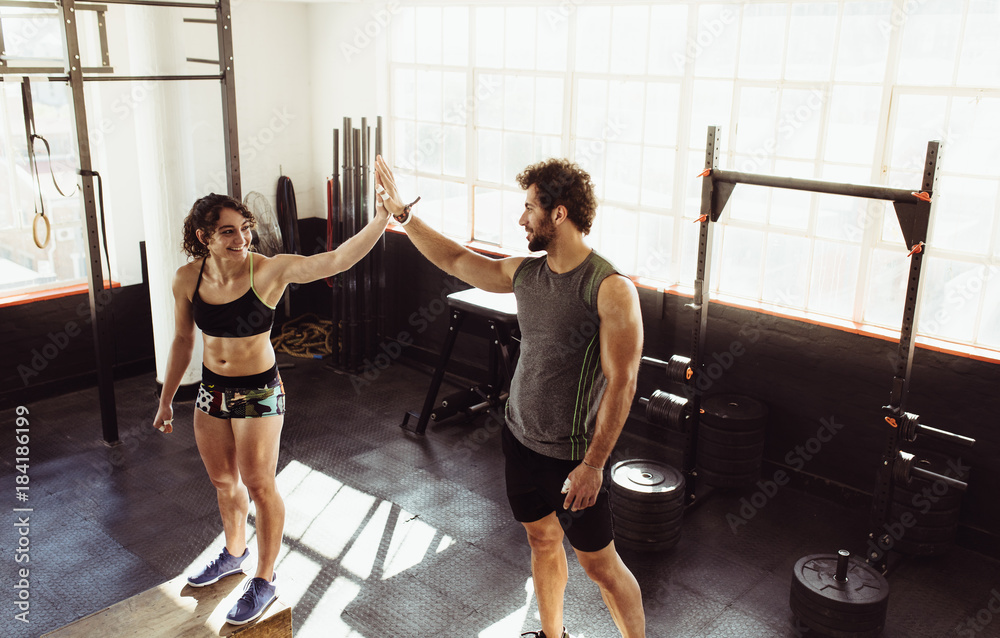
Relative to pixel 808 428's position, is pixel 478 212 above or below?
above

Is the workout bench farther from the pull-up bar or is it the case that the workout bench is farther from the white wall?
the white wall

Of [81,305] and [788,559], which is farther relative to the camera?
[81,305]

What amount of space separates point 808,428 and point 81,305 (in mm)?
4751

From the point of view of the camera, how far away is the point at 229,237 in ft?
9.46

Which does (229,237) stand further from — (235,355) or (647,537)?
(647,537)

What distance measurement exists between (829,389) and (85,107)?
441 centimetres

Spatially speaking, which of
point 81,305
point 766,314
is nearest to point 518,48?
point 766,314

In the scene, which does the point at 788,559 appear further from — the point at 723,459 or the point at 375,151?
the point at 375,151

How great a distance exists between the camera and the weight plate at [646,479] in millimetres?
3945

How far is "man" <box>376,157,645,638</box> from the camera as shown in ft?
8.36

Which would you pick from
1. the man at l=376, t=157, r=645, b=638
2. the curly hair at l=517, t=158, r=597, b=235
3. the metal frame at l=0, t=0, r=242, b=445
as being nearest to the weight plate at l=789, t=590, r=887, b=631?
the man at l=376, t=157, r=645, b=638

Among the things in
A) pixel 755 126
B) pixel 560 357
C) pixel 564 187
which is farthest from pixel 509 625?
pixel 755 126

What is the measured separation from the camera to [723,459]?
4.51 m

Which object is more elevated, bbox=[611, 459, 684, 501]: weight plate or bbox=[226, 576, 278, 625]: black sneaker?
bbox=[226, 576, 278, 625]: black sneaker
